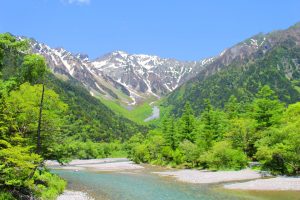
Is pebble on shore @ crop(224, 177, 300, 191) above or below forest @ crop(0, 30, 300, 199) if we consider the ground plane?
below

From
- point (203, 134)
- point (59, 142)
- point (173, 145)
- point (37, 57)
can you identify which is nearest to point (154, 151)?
point (173, 145)

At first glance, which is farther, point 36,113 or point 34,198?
point 36,113

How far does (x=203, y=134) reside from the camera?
3561 inches

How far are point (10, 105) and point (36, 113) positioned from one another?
400cm

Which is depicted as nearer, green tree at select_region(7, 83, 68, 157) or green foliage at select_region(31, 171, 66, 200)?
green foliage at select_region(31, 171, 66, 200)

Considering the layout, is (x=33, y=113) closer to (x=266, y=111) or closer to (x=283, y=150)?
(x=283, y=150)

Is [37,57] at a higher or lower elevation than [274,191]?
higher

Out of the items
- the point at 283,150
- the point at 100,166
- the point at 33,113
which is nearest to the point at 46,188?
the point at 33,113

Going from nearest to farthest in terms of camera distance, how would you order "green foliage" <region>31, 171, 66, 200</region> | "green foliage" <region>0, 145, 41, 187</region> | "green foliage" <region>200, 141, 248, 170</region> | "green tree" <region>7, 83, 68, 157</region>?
"green foliage" <region>0, 145, 41, 187</region>, "green foliage" <region>31, 171, 66, 200</region>, "green tree" <region>7, 83, 68, 157</region>, "green foliage" <region>200, 141, 248, 170</region>

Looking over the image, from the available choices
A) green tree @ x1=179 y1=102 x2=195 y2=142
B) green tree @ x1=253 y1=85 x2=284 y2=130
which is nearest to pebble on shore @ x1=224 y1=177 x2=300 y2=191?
green tree @ x1=253 y1=85 x2=284 y2=130

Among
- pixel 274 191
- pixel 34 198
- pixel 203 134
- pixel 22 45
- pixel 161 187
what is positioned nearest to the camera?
pixel 34 198

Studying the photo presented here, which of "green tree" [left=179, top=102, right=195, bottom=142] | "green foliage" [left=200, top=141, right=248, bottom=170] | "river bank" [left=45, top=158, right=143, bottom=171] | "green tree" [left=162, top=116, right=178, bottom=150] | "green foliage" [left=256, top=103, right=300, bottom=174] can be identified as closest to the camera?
"green foliage" [left=256, top=103, right=300, bottom=174]

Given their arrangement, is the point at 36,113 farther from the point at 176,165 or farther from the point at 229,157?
the point at 176,165

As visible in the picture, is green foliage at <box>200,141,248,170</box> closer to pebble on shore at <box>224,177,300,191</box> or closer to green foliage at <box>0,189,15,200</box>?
pebble on shore at <box>224,177,300,191</box>
